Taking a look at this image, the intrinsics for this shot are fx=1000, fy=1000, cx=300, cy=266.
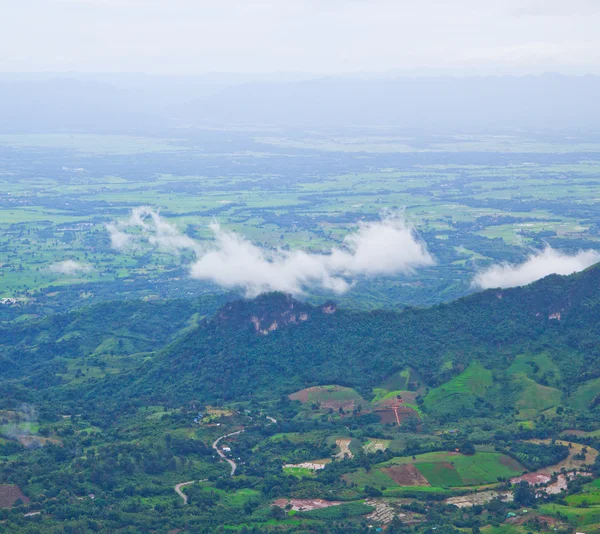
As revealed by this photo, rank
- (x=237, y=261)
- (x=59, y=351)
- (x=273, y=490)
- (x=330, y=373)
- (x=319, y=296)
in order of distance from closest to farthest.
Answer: (x=273, y=490), (x=330, y=373), (x=59, y=351), (x=319, y=296), (x=237, y=261)

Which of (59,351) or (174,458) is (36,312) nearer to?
(59,351)

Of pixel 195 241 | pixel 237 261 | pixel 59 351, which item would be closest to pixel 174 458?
pixel 59 351

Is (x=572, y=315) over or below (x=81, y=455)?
over

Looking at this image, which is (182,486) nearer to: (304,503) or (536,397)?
(304,503)

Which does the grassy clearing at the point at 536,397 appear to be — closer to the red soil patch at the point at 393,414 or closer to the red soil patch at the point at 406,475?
the red soil patch at the point at 393,414

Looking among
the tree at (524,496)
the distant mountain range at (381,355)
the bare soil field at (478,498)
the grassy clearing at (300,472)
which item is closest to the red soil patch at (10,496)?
the grassy clearing at (300,472)

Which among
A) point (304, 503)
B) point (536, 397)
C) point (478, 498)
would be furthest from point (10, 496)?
point (536, 397)
